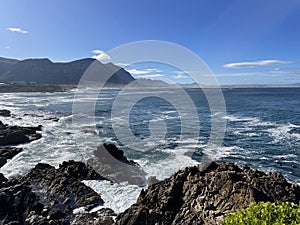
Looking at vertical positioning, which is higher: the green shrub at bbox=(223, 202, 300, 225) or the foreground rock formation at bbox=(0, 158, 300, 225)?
the green shrub at bbox=(223, 202, 300, 225)

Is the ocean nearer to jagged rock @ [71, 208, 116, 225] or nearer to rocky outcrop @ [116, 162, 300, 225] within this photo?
jagged rock @ [71, 208, 116, 225]

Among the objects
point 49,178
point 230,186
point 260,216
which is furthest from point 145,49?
point 49,178

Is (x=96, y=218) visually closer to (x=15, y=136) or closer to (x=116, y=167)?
(x=116, y=167)

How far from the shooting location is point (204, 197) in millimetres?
11922

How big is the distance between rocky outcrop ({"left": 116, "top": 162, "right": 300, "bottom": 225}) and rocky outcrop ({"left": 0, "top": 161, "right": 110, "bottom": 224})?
2450 mm

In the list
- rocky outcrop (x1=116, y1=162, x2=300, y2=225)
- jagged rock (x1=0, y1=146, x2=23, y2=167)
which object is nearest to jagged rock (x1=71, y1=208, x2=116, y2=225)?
rocky outcrop (x1=116, y1=162, x2=300, y2=225)

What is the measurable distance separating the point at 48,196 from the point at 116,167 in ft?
20.2

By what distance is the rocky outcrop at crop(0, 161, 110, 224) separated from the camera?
13383 millimetres

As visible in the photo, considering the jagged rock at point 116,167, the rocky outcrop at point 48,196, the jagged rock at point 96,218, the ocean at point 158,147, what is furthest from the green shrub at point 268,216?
the jagged rock at point 116,167

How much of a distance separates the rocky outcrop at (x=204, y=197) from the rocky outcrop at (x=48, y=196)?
2.45 metres

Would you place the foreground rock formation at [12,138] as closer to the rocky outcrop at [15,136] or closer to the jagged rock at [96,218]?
the rocky outcrop at [15,136]

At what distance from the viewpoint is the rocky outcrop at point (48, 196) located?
1338cm

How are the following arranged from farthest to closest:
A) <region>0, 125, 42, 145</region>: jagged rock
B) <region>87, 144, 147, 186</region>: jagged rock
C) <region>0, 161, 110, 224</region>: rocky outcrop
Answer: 1. <region>0, 125, 42, 145</region>: jagged rock
2. <region>87, 144, 147, 186</region>: jagged rock
3. <region>0, 161, 110, 224</region>: rocky outcrop

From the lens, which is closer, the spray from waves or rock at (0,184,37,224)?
rock at (0,184,37,224)
